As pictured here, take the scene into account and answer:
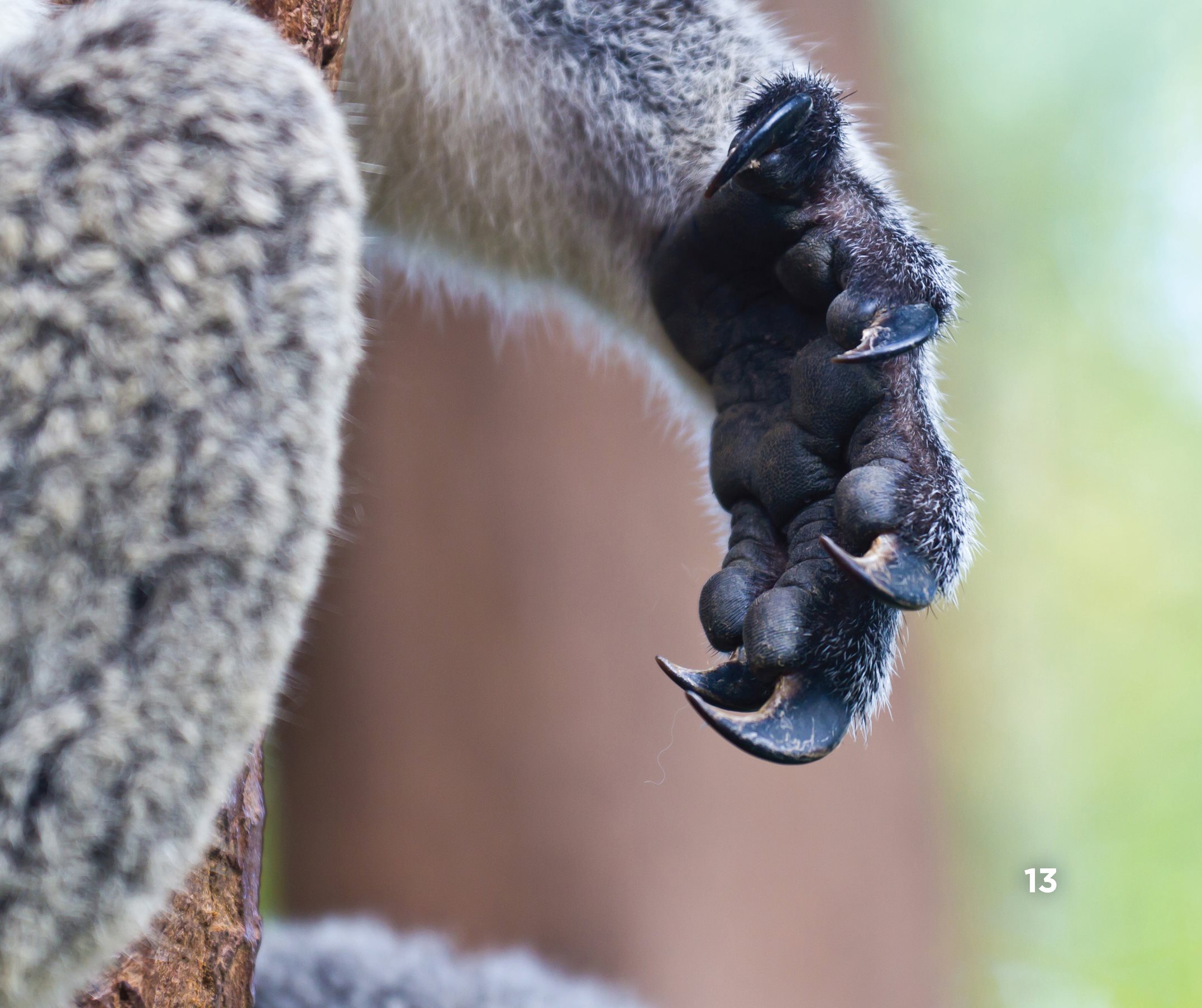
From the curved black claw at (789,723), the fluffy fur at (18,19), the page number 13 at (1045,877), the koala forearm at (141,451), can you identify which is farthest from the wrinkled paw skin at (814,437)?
the page number 13 at (1045,877)

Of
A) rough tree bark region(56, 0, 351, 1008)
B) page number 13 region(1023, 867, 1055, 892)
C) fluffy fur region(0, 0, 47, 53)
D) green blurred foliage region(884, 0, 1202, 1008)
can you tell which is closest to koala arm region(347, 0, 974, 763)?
rough tree bark region(56, 0, 351, 1008)

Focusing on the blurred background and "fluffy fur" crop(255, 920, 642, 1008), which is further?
the blurred background

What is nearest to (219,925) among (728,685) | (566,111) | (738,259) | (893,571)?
(728,685)

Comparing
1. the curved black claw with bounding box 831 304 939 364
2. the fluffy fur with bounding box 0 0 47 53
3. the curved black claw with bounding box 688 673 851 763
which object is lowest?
the curved black claw with bounding box 688 673 851 763

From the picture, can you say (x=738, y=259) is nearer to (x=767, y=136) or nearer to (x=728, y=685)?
(x=767, y=136)

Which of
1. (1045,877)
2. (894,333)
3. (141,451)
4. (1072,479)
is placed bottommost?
(1045,877)

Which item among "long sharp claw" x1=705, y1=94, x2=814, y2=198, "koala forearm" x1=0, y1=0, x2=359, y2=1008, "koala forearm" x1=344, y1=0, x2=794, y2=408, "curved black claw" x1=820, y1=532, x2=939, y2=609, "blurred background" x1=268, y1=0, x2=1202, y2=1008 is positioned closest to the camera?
"koala forearm" x1=0, y1=0, x2=359, y2=1008

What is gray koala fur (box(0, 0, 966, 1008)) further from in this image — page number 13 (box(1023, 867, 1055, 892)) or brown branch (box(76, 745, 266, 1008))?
page number 13 (box(1023, 867, 1055, 892))
